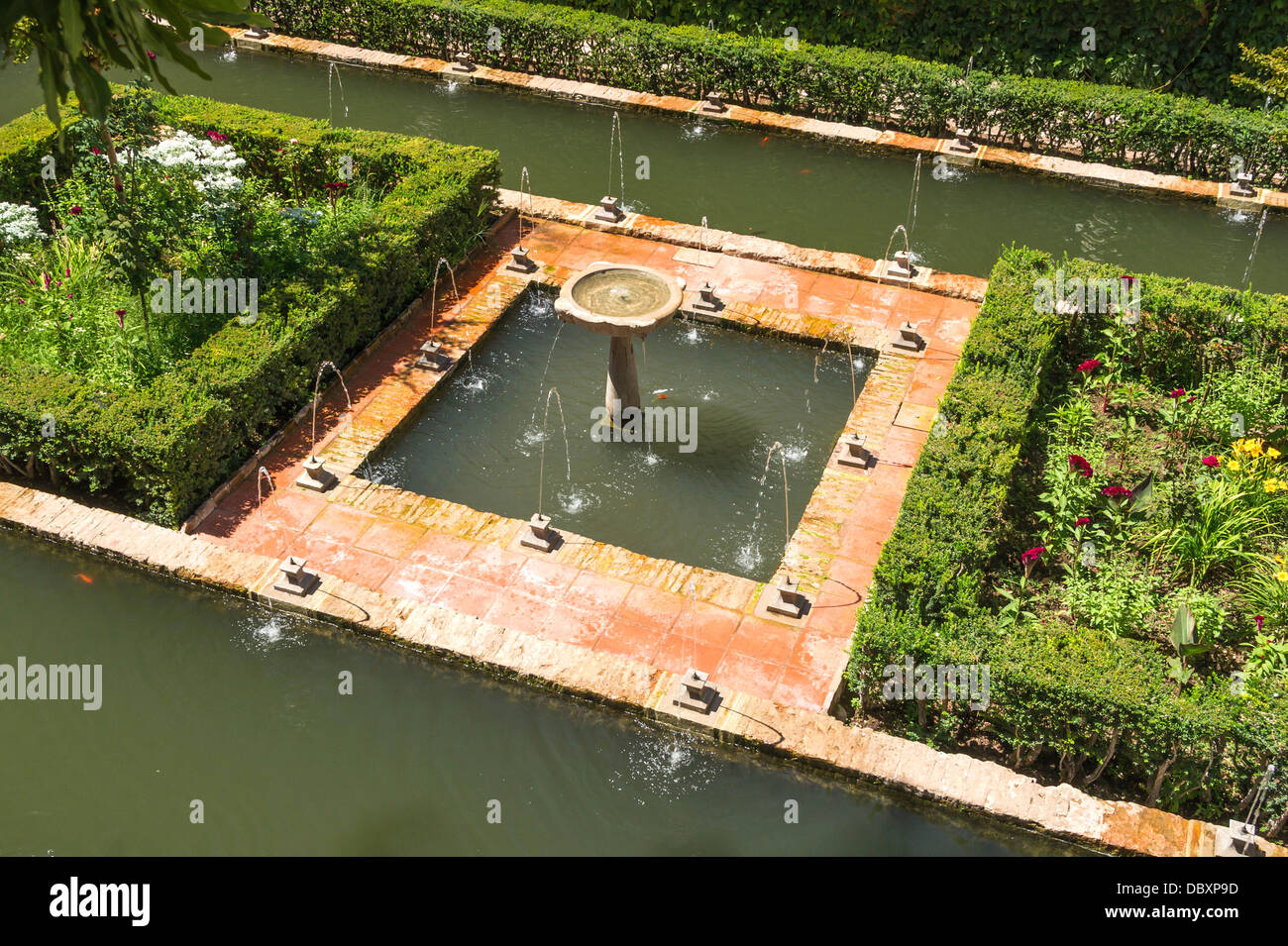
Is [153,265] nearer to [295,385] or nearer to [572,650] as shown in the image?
[295,385]

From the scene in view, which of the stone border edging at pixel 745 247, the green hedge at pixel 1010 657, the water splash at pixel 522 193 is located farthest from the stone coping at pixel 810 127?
the green hedge at pixel 1010 657

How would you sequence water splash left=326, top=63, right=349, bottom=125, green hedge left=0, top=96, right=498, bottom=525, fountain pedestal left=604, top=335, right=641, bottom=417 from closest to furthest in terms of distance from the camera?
green hedge left=0, top=96, right=498, bottom=525 → fountain pedestal left=604, top=335, right=641, bottom=417 → water splash left=326, top=63, right=349, bottom=125

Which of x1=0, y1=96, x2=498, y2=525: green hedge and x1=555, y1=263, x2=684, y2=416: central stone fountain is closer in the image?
x1=0, y1=96, x2=498, y2=525: green hedge

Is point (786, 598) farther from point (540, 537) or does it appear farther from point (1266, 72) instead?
point (1266, 72)

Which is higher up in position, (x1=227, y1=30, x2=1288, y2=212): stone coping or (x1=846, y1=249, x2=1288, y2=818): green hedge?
(x1=227, y1=30, x2=1288, y2=212): stone coping

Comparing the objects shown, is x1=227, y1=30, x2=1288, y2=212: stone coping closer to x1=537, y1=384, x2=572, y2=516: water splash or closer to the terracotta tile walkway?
the terracotta tile walkway

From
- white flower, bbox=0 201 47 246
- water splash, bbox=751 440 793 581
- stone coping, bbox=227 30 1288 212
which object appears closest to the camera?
water splash, bbox=751 440 793 581

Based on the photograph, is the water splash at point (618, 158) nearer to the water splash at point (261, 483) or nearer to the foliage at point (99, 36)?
the water splash at point (261, 483)

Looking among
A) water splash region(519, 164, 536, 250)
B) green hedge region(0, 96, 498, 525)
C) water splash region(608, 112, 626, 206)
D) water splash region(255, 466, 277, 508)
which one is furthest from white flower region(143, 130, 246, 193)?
water splash region(608, 112, 626, 206)
